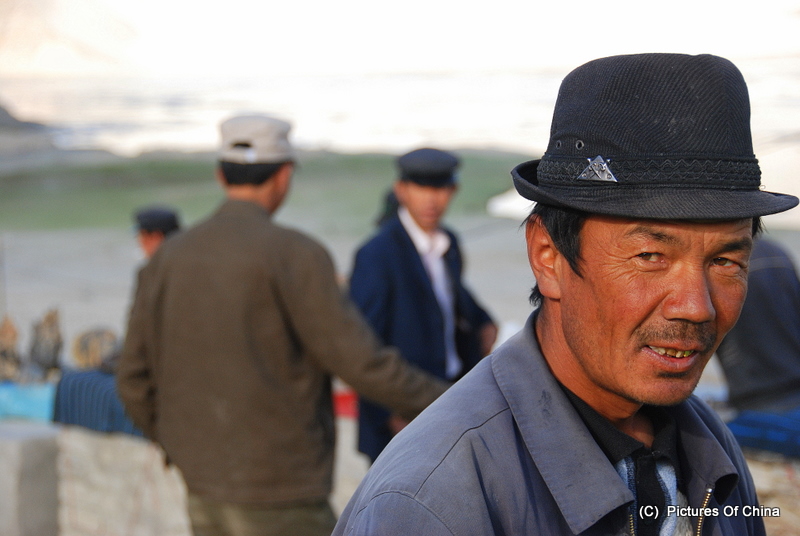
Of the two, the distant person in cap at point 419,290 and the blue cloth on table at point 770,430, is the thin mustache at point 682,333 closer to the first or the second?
the distant person in cap at point 419,290

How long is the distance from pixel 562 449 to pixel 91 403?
329 centimetres

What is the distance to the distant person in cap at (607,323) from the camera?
1.05 metres

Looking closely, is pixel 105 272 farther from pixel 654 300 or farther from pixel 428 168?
pixel 654 300

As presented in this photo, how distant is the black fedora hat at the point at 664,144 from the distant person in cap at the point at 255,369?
4.72 ft

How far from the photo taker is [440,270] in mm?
3609

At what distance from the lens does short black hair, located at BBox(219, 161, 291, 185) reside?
269cm


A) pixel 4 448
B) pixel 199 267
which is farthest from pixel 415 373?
pixel 4 448

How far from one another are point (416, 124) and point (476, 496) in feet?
61.9

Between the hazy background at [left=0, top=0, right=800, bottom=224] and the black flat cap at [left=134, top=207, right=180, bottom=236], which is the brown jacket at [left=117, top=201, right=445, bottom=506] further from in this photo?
the hazy background at [left=0, top=0, right=800, bottom=224]

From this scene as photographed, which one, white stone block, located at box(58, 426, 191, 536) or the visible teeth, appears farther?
white stone block, located at box(58, 426, 191, 536)

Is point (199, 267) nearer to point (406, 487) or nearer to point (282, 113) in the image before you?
point (406, 487)

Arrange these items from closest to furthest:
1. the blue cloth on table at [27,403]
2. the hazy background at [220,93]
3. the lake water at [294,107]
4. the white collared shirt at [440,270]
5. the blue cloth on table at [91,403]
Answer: the white collared shirt at [440,270], the blue cloth on table at [91,403], the blue cloth on table at [27,403], the hazy background at [220,93], the lake water at [294,107]

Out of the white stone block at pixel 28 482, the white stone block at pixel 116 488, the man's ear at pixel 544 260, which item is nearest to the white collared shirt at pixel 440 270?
the white stone block at pixel 116 488

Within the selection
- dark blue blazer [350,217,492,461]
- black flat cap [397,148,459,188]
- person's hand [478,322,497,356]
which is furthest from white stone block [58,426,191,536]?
black flat cap [397,148,459,188]
